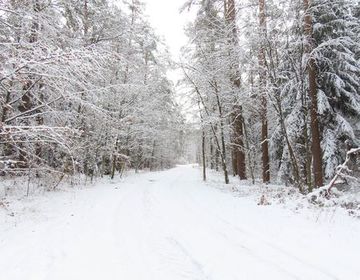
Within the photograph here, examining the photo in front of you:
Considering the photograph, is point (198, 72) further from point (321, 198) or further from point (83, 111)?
point (321, 198)

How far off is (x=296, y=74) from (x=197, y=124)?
512 inches

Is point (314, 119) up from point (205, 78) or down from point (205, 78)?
down

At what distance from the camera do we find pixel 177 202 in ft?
41.3

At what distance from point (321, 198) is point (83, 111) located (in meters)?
11.4

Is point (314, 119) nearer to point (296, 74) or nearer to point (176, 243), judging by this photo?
point (296, 74)

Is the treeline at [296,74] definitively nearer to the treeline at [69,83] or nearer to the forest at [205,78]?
the forest at [205,78]

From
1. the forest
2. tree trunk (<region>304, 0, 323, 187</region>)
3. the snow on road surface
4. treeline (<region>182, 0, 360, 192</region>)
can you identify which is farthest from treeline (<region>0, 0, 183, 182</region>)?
tree trunk (<region>304, 0, 323, 187</region>)

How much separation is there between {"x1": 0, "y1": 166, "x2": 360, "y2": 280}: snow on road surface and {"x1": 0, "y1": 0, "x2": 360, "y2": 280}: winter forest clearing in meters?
0.03

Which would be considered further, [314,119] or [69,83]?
[314,119]

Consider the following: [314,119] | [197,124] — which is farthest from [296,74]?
[197,124]

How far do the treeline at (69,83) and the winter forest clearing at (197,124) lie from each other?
101mm

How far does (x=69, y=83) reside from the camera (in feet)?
29.4

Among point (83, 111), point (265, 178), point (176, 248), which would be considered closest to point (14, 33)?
point (83, 111)

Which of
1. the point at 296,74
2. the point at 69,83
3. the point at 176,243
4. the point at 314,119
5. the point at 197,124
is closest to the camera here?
the point at 176,243
